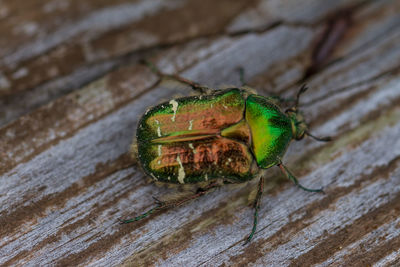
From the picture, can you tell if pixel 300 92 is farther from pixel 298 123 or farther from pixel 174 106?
pixel 174 106

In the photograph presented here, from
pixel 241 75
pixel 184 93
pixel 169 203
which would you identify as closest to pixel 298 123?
pixel 241 75

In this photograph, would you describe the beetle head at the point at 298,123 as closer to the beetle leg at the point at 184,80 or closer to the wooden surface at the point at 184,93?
the wooden surface at the point at 184,93

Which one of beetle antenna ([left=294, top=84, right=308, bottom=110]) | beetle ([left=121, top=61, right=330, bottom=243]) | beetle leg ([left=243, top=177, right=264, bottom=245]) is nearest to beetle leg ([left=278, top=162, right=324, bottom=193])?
beetle ([left=121, top=61, right=330, bottom=243])

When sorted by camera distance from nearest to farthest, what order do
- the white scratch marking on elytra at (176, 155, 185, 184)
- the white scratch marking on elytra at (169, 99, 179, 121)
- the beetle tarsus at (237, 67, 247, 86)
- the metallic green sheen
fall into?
the white scratch marking on elytra at (176, 155, 185, 184), the white scratch marking on elytra at (169, 99, 179, 121), the metallic green sheen, the beetle tarsus at (237, 67, 247, 86)

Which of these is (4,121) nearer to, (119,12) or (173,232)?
(119,12)

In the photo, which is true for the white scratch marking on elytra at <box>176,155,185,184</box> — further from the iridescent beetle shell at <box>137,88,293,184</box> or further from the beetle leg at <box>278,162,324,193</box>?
the beetle leg at <box>278,162,324,193</box>

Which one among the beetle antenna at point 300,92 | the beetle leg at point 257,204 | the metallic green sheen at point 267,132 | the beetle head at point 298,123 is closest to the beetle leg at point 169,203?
the beetle leg at point 257,204

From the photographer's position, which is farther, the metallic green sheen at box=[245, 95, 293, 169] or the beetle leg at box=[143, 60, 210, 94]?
the beetle leg at box=[143, 60, 210, 94]
